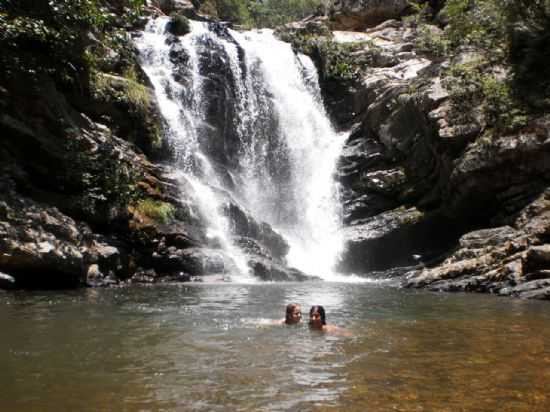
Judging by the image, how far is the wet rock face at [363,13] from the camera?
41094 millimetres

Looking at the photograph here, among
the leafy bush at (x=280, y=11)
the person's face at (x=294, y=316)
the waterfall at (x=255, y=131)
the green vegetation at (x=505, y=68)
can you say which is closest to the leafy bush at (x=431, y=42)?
the green vegetation at (x=505, y=68)

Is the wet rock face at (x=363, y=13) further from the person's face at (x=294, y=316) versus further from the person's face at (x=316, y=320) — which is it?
the person's face at (x=316, y=320)

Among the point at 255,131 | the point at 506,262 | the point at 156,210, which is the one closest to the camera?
the point at 506,262

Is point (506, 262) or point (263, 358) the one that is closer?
point (263, 358)

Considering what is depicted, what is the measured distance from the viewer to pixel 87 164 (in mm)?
17500

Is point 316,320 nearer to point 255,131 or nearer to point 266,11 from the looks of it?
point 255,131

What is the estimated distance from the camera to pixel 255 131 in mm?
29406

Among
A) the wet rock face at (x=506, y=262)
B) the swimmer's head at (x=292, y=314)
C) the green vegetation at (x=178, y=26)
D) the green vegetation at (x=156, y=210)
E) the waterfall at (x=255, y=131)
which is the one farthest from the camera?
the green vegetation at (x=178, y=26)

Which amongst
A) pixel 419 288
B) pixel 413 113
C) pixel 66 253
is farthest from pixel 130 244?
pixel 413 113

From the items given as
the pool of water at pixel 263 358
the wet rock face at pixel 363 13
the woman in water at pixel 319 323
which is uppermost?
the wet rock face at pixel 363 13

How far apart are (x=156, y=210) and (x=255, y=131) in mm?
11515

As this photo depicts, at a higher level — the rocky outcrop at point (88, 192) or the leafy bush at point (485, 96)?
the leafy bush at point (485, 96)

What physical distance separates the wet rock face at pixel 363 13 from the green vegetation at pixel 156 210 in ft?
92.5

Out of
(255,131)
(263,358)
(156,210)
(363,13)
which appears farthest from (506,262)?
(363,13)
